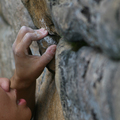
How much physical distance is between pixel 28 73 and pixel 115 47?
19.6 inches

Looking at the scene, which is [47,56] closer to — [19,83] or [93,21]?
[19,83]

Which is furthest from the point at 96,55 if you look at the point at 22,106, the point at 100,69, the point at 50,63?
the point at 22,106

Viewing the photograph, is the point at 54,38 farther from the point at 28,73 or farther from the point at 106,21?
the point at 106,21

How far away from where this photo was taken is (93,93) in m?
0.46

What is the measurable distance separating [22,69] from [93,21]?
470 mm

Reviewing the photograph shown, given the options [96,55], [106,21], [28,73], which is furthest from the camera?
[28,73]

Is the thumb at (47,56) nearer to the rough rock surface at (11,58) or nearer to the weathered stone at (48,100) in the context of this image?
the rough rock surface at (11,58)

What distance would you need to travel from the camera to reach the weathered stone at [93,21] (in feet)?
1.20

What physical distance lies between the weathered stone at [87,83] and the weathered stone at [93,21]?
39 mm

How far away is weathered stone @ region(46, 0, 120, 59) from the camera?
14.3 inches

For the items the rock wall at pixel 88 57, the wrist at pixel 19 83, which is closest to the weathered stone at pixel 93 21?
the rock wall at pixel 88 57

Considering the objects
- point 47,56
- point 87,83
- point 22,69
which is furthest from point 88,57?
point 22,69

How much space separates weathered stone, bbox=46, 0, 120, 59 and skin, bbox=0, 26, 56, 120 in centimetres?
21

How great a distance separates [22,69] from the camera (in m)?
0.80
